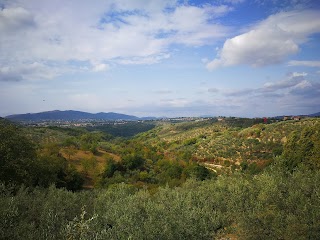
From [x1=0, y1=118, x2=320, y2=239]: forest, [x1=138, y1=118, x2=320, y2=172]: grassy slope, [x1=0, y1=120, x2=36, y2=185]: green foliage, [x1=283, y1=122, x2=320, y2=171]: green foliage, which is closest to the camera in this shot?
[x1=0, y1=118, x2=320, y2=239]: forest

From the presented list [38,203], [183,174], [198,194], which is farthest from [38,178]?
[183,174]

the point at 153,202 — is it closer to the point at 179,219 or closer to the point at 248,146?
the point at 179,219

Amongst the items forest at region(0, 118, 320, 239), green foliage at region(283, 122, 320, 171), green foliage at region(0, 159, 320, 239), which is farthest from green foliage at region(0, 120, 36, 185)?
green foliage at region(283, 122, 320, 171)

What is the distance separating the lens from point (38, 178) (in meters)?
40.5

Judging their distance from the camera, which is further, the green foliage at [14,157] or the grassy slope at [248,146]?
the grassy slope at [248,146]

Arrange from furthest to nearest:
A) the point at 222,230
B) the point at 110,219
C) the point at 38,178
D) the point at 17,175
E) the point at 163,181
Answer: the point at 163,181 → the point at 38,178 → the point at 17,175 → the point at 222,230 → the point at 110,219

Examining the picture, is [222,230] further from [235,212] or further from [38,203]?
[38,203]

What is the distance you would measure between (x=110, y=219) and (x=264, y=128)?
10763 cm

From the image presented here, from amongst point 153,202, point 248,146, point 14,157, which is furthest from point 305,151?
point 14,157

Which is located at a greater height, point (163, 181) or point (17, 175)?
point (17, 175)

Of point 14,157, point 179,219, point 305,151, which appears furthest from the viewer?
point 305,151

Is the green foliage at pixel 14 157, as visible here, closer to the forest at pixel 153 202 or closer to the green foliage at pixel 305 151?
the forest at pixel 153 202

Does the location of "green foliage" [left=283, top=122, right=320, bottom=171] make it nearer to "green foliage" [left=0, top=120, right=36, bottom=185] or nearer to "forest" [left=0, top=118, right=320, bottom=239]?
"forest" [left=0, top=118, right=320, bottom=239]

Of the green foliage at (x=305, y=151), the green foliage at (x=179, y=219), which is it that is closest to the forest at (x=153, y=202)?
the green foliage at (x=179, y=219)
